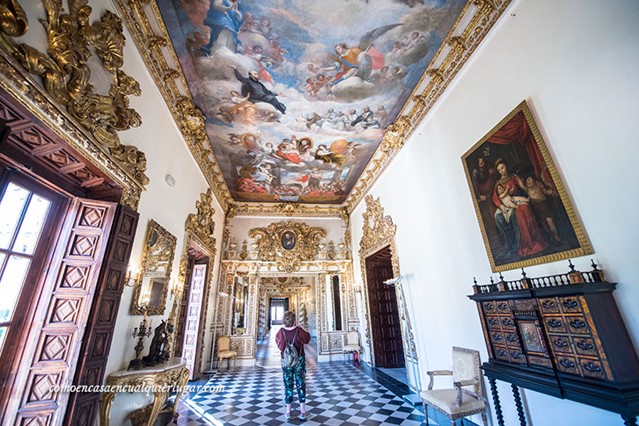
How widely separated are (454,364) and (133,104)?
251 inches

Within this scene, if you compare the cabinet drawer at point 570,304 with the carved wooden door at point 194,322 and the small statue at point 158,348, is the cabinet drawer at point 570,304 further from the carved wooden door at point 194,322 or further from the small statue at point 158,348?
the carved wooden door at point 194,322

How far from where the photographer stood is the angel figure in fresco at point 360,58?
4.56m

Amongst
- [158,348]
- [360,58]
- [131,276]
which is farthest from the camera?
[360,58]

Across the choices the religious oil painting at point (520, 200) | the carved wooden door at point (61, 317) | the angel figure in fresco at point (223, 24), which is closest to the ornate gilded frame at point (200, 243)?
the carved wooden door at point (61, 317)

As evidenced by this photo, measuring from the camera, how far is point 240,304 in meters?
10.0

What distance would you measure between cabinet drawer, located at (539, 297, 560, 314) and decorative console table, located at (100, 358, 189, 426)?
4.92 m

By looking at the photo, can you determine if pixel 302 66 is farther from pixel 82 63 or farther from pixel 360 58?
pixel 82 63

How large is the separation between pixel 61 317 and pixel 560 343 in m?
5.30

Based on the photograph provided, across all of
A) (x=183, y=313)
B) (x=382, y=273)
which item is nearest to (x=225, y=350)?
(x=183, y=313)

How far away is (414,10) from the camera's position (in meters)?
4.12

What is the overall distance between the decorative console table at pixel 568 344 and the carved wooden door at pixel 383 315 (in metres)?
5.23

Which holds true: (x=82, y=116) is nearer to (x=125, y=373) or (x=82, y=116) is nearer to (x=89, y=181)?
(x=89, y=181)

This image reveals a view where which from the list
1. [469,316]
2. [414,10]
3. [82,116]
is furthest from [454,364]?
[82,116]

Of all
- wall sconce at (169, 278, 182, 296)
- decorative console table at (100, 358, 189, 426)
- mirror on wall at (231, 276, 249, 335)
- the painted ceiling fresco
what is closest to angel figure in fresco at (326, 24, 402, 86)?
the painted ceiling fresco
